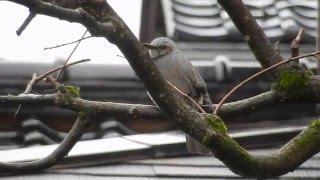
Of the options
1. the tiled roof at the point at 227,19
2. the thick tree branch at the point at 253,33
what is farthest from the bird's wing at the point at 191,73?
the tiled roof at the point at 227,19

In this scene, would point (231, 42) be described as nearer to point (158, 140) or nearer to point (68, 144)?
point (158, 140)

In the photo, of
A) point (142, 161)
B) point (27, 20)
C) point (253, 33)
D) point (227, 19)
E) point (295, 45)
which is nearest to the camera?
point (27, 20)

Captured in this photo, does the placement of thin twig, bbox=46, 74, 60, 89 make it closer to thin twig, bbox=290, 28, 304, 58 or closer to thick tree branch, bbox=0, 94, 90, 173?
thick tree branch, bbox=0, 94, 90, 173

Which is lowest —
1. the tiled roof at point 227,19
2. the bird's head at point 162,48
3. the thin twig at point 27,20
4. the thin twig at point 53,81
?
the tiled roof at point 227,19

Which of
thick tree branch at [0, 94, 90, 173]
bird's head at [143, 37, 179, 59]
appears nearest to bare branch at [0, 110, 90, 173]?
thick tree branch at [0, 94, 90, 173]

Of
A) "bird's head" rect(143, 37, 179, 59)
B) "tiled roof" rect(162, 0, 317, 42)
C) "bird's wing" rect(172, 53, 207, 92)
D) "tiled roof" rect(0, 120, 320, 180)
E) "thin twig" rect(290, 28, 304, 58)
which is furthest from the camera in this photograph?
"tiled roof" rect(162, 0, 317, 42)

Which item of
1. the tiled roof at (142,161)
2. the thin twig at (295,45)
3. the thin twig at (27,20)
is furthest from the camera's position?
the tiled roof at (142,161)

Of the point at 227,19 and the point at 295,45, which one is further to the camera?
the point at 227,19

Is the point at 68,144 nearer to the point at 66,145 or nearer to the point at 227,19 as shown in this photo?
the point at 66,145

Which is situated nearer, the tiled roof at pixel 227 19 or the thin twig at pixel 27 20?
the thin twig at pixel 27 20

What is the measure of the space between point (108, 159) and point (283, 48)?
6.90ft

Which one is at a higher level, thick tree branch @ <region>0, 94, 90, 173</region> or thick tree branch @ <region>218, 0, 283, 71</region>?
thick tree branch @ <region>218, 0, 283, 71</region>

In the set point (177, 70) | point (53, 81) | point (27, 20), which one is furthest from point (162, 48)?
point (27, 20)

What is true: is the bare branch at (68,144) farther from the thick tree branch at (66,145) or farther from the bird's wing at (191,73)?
the bird's wing at (191,73)
